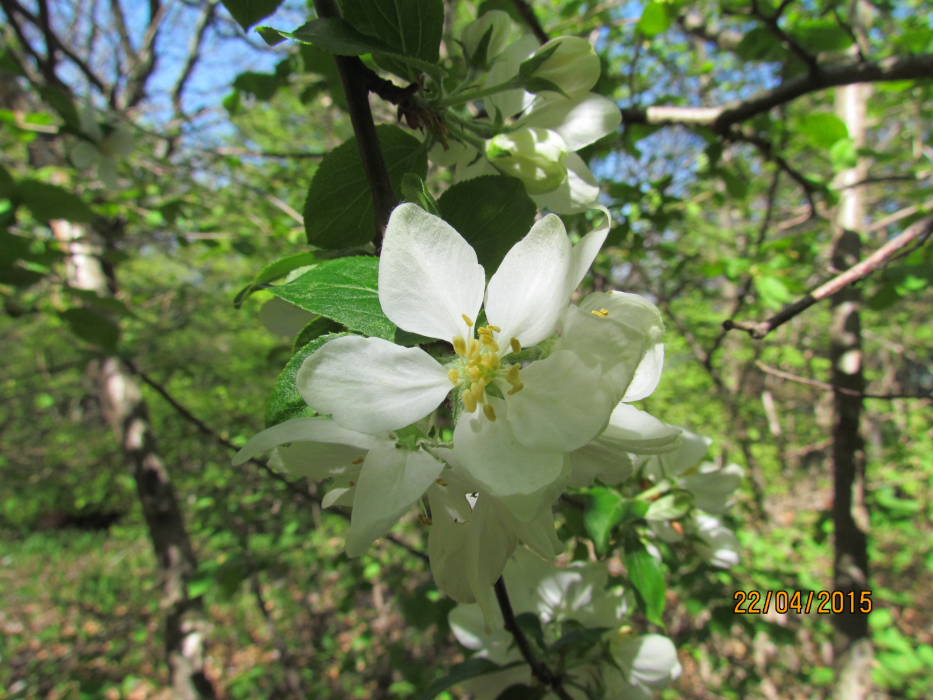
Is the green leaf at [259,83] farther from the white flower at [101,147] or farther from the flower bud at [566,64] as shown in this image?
the flower bud at [566,64]

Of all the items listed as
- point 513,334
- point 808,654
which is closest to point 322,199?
point 513,334

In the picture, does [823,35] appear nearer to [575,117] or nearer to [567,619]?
[575,117]

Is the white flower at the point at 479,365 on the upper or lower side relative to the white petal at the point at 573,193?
lower

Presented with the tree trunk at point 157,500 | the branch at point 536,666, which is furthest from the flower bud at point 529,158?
the tree trunk at point 157,500

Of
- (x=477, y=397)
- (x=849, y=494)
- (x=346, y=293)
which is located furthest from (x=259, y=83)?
(x=849, y=494)

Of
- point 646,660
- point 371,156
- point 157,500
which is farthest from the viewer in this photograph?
point 157,500

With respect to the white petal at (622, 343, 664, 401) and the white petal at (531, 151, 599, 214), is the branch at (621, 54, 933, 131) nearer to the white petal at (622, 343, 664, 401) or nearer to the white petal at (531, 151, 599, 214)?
the white petal at (531, 151, 599, 214)

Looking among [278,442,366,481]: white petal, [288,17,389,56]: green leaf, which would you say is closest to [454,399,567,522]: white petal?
[278,442,366,481]: white petal
